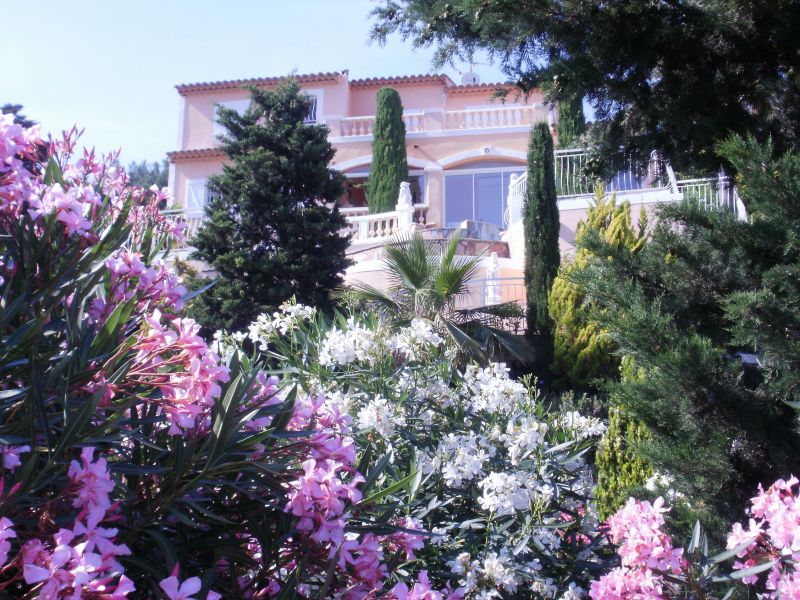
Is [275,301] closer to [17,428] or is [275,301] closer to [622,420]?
[622,420]

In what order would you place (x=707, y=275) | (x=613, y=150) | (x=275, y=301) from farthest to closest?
(x=275, y=301) → (x=613, y=150) → (x=707, y=275)

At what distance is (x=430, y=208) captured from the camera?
23922mm

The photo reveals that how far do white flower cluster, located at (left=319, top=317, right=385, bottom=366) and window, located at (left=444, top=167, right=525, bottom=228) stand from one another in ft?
63.0

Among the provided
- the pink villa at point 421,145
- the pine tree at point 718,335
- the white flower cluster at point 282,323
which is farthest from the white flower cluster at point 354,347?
the pink villa at point 421,145

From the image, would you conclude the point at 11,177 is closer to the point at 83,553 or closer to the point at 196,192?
the point at 83,553

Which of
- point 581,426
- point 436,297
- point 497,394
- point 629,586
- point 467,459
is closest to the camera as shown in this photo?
point 629,586

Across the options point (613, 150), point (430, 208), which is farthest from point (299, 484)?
point (430, 208)

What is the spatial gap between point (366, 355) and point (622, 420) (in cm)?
456

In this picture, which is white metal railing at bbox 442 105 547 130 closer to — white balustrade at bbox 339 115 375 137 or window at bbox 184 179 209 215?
white balustrade at bbox 339 115 375 137

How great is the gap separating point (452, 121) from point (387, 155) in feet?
8.71

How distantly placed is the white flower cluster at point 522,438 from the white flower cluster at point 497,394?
24 centimetres

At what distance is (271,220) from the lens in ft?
44.9

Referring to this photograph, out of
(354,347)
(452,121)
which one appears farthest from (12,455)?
(452,121)

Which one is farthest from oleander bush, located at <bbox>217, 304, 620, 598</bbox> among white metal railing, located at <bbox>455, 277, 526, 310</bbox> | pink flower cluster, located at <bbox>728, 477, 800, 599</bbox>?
white metal railing, located at <bbox>455, 277, 526, 310</bbox>
